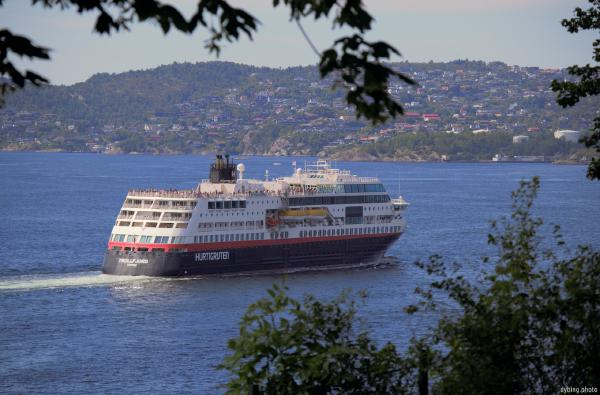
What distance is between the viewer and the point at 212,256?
2452 inches

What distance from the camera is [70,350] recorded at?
1714 inches

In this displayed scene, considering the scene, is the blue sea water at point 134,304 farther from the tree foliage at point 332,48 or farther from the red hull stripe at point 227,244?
the tree foliage at point 332,48

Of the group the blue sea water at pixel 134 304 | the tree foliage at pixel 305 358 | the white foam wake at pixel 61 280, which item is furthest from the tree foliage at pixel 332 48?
the white foam wake at pixel 61 280

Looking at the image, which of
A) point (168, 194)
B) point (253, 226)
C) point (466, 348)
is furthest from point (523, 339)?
point (253, 226)

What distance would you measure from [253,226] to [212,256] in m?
3.38

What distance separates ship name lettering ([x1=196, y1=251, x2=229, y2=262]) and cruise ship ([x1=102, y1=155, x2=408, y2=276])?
0.16ft

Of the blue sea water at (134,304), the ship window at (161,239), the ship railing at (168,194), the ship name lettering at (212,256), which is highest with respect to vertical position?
the ship railing at (168,194)

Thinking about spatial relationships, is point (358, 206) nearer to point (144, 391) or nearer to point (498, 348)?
point (144, 391)

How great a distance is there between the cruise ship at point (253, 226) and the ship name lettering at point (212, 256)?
0.16ft

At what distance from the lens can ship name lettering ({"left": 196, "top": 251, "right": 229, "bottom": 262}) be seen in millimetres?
61781

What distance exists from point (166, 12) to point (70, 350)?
116ft

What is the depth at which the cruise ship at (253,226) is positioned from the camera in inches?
2403

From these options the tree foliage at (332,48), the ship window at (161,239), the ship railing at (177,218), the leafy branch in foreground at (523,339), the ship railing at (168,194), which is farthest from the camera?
the ship railing at (168,194)

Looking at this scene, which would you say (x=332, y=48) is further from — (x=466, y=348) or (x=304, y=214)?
(x=304, y=214)
